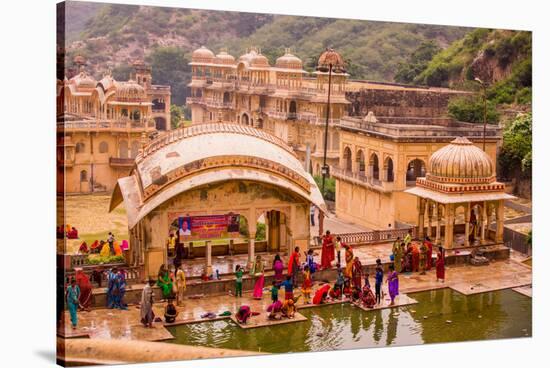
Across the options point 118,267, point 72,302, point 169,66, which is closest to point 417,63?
point 169,66

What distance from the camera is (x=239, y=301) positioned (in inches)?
518

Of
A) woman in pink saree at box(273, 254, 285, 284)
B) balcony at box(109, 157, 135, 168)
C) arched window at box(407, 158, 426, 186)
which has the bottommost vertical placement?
woman in pink saree at box(273, 254, 285, 284)

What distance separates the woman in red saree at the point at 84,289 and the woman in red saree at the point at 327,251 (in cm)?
380

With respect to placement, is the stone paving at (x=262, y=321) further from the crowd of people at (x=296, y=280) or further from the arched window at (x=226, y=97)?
the arched window at (x=226, y=97)

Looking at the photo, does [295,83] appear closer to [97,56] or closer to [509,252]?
[97,56]

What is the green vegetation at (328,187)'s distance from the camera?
1459 centimetres

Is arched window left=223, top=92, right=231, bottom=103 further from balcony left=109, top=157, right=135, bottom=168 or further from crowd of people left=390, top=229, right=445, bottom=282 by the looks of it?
crowd of people left=390, top=229, right=445, bottom=282

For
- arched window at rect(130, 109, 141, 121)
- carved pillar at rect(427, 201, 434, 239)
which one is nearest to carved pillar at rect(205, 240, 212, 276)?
arched window at rect(130, 109, 141, 121)

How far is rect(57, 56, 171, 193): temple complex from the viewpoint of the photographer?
1177cm

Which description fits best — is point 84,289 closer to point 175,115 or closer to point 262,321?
point 262,321

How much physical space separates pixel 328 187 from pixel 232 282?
247 centimetres

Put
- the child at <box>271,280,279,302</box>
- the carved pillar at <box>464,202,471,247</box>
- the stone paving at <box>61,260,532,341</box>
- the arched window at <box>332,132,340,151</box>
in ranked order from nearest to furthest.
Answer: the stone paving at <box>61,260,532,341</box>, the child at <box>271,280,279,302</box>, the arched window at <box>332,132,340,151</box>, the carved pillar at <box>464,202,471,247</box>

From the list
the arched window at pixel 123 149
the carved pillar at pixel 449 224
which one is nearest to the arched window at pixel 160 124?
the arched window at pixel 123 149

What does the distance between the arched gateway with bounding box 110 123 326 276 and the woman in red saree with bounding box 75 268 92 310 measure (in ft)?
3.78
